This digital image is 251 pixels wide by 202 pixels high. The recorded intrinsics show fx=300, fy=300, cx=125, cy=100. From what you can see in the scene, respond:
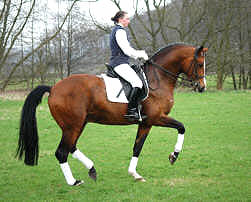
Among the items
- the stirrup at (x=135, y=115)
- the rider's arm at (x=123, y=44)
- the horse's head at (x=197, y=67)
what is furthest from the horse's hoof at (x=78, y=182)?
the horse's head at (x=197, y=67)

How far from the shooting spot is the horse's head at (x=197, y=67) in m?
5.81

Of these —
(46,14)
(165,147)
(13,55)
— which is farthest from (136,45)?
(165,147)

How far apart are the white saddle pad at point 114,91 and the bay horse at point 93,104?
0.24ft

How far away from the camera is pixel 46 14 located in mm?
21578

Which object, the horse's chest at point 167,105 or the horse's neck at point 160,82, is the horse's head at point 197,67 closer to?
the horse's neck at point 160,82

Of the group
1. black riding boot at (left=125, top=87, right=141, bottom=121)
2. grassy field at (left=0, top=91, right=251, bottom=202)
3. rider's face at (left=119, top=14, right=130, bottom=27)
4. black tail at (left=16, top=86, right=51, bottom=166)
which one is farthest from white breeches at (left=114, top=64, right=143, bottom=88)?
grassy field at (left=0, top=91, right=251, bottom=202)

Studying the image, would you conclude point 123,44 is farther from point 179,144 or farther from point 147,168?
point 147,168

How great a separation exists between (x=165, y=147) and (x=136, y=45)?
19415 millimetres

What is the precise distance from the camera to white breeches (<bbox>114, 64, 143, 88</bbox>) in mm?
5410

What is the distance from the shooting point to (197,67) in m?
5.84

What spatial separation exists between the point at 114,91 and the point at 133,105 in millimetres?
433

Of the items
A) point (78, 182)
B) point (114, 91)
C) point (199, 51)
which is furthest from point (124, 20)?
point (78, 182)

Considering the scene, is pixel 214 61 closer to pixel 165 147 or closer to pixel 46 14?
pixel 46 14

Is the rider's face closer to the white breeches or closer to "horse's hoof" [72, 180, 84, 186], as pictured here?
A: the white breeches
